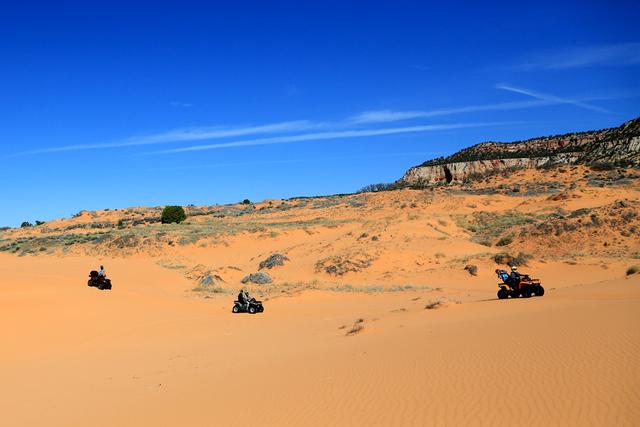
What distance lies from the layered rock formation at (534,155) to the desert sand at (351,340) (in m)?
44.4

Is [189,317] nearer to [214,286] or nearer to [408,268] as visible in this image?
[214,286]

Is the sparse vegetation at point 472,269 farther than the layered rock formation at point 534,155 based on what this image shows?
No

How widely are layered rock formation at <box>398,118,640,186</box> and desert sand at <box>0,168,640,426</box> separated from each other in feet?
146

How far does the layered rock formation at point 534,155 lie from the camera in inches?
3022

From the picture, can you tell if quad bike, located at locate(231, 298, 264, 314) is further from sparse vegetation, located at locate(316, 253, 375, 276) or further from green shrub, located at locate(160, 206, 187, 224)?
green shrub, located at locate(160, 206, 187, 224)

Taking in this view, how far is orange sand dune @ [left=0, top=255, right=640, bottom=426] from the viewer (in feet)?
25.4

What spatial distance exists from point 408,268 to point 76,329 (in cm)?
2082

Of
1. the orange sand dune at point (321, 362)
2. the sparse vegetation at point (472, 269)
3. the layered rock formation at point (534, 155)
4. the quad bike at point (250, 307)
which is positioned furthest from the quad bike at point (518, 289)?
the layered rock formation at point (534, 155)

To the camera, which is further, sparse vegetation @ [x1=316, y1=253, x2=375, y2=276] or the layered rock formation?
the layered rock formation

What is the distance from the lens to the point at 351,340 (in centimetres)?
1466

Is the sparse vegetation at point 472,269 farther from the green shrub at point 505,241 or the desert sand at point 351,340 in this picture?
the green shrub at point 505,241

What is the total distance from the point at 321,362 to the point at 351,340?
2.99 metres

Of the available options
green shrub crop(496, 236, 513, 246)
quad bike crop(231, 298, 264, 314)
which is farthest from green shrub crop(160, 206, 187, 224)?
quad bike crop(231, 298, 264, 314)

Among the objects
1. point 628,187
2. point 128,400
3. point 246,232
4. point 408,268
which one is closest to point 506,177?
point 628,187
